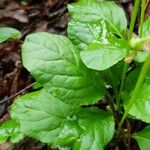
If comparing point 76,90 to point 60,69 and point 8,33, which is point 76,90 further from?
point 8,33

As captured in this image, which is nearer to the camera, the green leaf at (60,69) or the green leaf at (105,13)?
the green leaf at (60,69)

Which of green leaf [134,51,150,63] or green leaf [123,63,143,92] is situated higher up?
green leaf [134,51,150,63]

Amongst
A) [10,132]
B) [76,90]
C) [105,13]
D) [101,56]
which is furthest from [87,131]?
[105,13]

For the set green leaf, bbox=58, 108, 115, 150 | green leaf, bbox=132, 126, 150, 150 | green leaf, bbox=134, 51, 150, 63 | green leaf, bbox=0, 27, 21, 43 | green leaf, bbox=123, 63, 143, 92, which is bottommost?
green leaf, bbox=132, 126, 150, 150

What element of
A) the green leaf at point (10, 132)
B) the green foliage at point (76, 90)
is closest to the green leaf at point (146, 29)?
the green foliage at point (76, 90)

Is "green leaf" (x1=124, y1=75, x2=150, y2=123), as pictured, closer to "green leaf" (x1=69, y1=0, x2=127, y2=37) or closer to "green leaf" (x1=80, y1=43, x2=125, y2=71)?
"green leaf" (x1=80, y1=43, x2=125, y2=71)

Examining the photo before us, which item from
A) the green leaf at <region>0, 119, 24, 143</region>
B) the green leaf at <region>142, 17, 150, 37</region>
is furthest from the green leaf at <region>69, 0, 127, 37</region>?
the green leaf at <region>0, 119, 24, 143</region>

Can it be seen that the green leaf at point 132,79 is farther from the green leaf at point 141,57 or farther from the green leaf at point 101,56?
the green leaf at point 101,56

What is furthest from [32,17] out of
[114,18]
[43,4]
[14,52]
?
[114,18]
